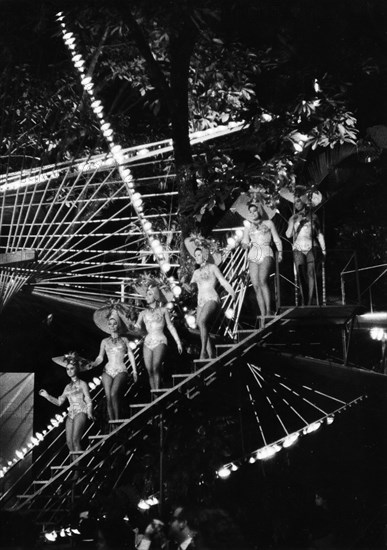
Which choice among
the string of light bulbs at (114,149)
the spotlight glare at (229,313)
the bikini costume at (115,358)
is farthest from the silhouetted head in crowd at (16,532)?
the string of light bulbs at (114,149)

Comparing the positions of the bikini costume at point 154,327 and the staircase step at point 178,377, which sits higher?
the bikini costume at point 154,327

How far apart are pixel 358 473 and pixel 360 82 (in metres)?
5.89

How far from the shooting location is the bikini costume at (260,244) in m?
17.4

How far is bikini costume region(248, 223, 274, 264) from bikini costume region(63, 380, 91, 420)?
267cm

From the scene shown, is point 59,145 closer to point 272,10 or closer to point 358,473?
point 272,10

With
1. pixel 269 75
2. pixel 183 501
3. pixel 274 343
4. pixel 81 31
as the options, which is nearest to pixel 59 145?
pixel 81 31

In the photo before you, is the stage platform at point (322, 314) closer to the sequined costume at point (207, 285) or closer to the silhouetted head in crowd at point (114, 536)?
the sequined costume at point (207, 285)

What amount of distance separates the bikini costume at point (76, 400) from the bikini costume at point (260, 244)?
267cm

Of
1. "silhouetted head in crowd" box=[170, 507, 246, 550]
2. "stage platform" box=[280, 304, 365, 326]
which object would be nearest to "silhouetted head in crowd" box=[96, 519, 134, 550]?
"silhouetted head in crowd" box=[170, 507, 246, 550]

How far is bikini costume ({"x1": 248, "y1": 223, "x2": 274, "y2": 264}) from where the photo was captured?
1738 cm

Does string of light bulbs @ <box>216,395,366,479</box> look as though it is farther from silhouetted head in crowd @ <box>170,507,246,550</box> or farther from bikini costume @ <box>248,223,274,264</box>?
silhouetted head in crowd @ <box>170,507,246,550</box>

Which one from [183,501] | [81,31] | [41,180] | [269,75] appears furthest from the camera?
[269,75]

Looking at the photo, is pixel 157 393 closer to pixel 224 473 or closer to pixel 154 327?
pixel 154 327

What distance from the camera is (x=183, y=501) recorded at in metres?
17.4
